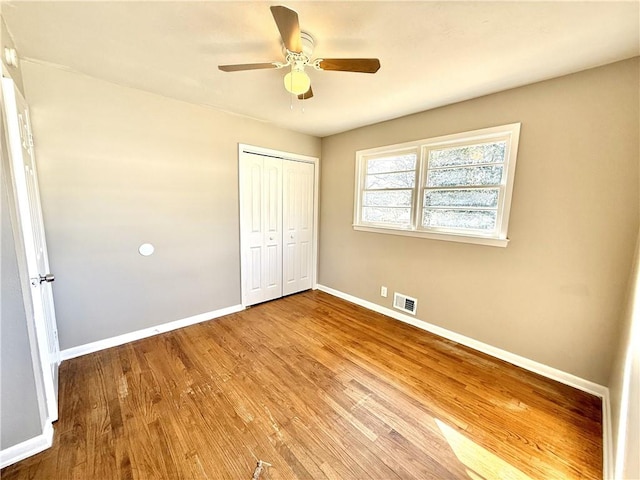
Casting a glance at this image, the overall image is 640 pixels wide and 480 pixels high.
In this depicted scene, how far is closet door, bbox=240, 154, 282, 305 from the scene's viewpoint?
10.4 feet

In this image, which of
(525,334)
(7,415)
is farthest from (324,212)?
(7,415)

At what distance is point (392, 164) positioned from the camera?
10.0 feet

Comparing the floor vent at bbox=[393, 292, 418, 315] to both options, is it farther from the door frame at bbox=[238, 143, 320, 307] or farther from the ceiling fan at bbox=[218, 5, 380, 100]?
the ceiling fan at bbox=[218, 5, 380, 100]

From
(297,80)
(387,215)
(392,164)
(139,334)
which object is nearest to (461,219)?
(387,215)

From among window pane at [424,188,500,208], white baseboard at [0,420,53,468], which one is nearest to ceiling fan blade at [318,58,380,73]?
window pane at [424,188,500,208]

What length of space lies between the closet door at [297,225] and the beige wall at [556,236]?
1.62 m

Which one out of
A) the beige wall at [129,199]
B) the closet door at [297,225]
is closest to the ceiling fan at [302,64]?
the beige wall at [129,199]

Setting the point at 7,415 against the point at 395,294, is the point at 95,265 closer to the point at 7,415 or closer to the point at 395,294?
the point at 7,415

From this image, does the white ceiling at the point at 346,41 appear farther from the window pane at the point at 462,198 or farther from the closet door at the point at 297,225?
the closet door at the point at 297,225

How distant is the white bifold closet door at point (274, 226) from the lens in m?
3.21

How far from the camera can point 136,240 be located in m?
2.43

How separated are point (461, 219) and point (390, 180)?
38.1 inches

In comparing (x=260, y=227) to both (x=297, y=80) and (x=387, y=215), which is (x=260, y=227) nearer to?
(x=387, y=215)

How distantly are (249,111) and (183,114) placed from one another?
68 cm
